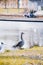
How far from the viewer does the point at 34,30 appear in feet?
5.60

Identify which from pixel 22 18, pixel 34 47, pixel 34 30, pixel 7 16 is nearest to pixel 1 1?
pixel 7 16

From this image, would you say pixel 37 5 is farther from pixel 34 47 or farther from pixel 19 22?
pixel 34 47

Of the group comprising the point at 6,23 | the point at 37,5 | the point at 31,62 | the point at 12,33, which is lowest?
the point at 31,62

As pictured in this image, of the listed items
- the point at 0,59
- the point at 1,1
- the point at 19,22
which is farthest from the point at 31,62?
the point at 1,1

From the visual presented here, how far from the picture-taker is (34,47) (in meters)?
1.70

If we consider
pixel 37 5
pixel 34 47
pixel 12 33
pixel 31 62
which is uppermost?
pixel 37 5

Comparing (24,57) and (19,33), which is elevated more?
(19,33)

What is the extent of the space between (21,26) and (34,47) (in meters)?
0.26

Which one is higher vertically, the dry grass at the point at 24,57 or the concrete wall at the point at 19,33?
the concrete wall at the point at 19,33

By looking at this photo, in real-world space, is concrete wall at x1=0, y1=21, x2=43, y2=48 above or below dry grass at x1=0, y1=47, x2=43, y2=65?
above

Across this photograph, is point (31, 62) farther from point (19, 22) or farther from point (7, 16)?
point (7, 16)

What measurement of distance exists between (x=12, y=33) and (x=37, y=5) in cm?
39

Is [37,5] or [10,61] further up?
[37,5]

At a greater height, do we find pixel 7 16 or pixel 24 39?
pixel 7 16
